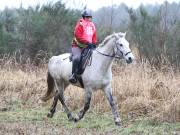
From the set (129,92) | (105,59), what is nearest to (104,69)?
(105,59)

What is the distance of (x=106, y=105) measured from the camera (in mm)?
12672

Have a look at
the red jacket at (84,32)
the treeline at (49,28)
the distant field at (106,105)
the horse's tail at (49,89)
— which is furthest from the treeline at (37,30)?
the red jacket at (84,32)

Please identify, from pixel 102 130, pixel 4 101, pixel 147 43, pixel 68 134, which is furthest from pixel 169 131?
pixel 147 43

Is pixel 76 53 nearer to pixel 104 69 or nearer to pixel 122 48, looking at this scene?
pixel 104 69

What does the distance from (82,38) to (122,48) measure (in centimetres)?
123

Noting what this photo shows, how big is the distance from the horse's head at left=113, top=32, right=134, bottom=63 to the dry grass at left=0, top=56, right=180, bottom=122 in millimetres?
1663

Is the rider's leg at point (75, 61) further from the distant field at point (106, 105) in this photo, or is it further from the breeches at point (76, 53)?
the distant field at point (106, 105)

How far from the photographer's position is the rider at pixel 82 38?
11.0 m

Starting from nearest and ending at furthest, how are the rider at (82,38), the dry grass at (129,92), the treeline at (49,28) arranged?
the rider at (82,38)
the dry grass at (129,92)
the treeline at (49,28)

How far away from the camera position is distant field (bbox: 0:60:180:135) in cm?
993

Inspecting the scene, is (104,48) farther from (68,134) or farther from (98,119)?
(68,134)

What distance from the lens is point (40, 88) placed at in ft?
48.8

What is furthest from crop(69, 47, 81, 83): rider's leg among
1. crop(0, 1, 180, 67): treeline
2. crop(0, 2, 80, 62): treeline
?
crop(0, 2, 80, 62): treeline

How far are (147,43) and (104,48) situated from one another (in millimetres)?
9273
